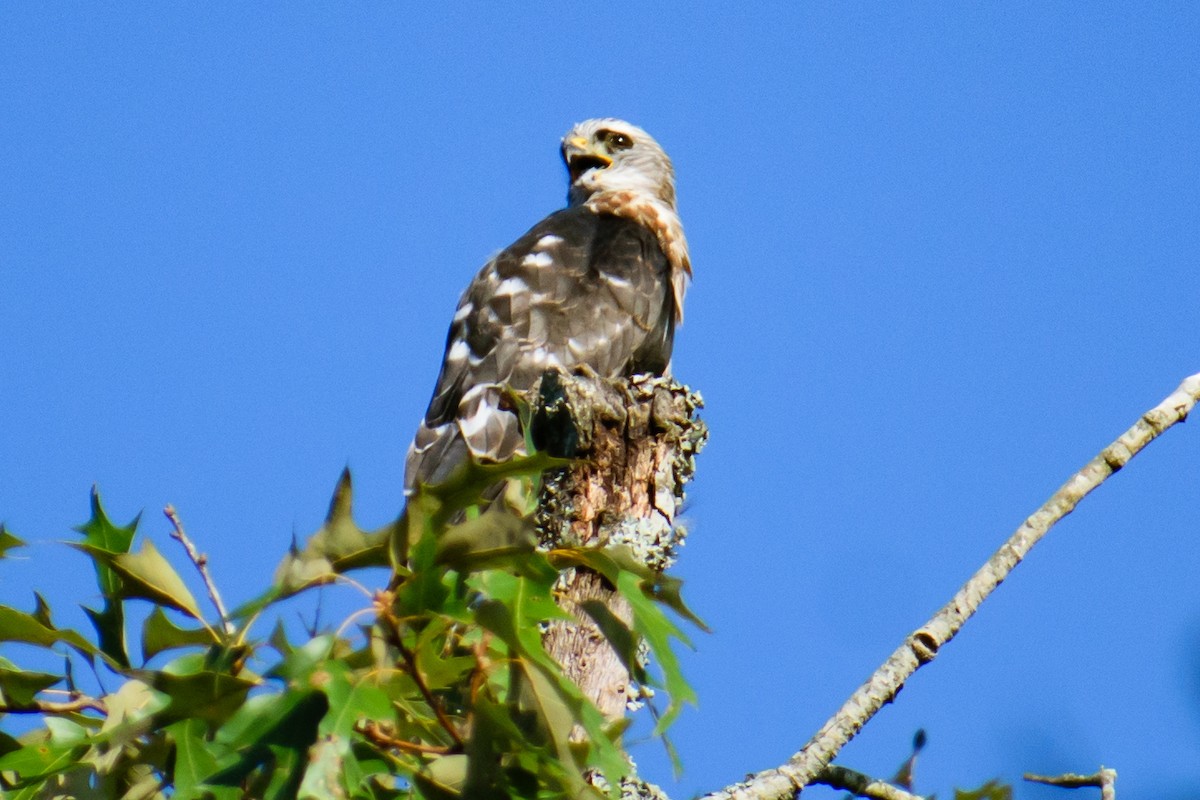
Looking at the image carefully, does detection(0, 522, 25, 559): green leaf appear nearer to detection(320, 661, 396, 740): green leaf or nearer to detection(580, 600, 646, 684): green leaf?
detection(320, 661, 396, 740): green leaf

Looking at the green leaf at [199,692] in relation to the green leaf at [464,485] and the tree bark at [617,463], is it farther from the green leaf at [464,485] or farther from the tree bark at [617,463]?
the tree bark at [617,463]

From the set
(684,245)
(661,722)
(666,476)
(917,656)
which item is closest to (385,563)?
(661,722)

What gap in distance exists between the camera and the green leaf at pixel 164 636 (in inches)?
83.8

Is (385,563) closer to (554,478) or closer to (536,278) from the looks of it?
(554,478)

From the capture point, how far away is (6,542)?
7.25ft

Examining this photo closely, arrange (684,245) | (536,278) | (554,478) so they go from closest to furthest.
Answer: (554,478), (536,278), (684,245)

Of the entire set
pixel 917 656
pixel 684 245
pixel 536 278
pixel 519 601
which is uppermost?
pixel 684 245

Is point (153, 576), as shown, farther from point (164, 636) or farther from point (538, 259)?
point (538, 259)

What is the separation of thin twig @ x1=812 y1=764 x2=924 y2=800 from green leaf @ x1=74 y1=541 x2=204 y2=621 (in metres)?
1.29

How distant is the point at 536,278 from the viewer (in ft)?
23.2

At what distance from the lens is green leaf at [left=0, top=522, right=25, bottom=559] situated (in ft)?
7.22

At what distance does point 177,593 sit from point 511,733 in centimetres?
58

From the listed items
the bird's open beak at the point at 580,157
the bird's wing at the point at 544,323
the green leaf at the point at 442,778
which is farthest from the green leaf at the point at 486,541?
the bird's open beak at the point at 580,157

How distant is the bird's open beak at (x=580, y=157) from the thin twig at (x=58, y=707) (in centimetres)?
721
